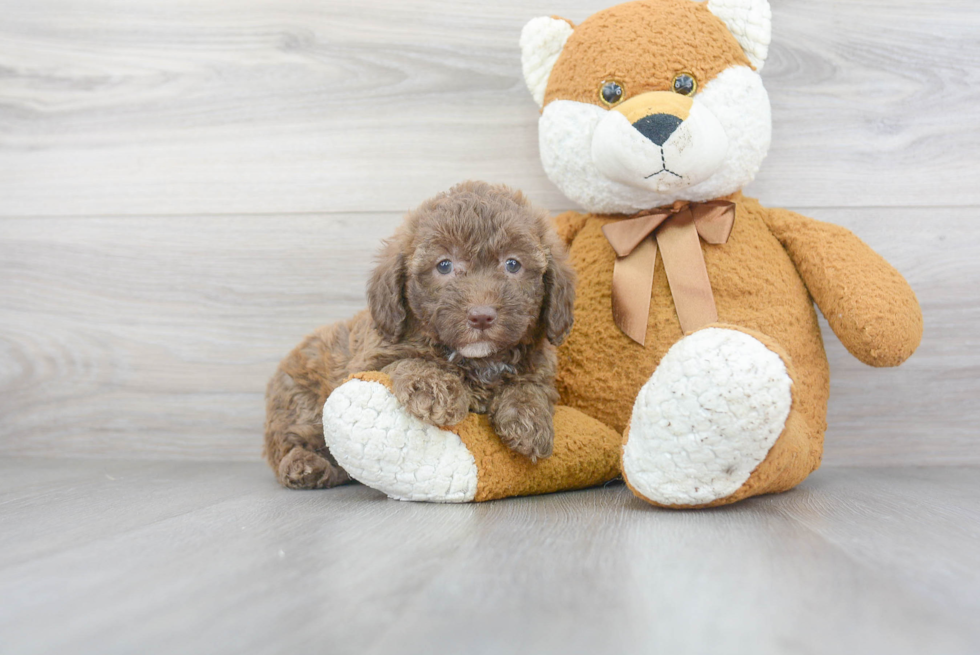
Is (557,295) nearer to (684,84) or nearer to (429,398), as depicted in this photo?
(429,398)

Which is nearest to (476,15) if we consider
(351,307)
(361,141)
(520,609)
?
(361,141)

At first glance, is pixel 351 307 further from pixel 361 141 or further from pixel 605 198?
pixel 605 198

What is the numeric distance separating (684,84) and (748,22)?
197 mm

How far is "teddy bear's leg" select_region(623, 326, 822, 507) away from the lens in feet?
3.38

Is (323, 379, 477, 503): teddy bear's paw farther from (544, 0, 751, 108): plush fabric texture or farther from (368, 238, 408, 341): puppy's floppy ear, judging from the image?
(544, 0, 751, 108): plush fabric texture

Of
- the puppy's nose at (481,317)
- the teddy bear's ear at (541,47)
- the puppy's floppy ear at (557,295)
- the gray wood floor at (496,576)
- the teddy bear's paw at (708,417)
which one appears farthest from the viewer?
the teddy bear's ear at (541,47)

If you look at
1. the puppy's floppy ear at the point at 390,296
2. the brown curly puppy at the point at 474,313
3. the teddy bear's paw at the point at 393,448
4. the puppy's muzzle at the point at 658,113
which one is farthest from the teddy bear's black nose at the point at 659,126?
the teddy bear's paw at the point at 393,448

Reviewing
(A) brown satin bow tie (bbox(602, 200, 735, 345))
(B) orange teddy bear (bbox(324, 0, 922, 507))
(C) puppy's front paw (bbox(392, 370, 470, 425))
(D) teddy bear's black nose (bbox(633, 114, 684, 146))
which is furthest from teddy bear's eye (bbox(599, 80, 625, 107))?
(C) puppy's front paw (bbox(392, 370, 470, 425))

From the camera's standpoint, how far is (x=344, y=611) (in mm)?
747

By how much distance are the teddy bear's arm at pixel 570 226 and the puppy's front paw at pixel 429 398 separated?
535 mm

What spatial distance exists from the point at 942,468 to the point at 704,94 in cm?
103

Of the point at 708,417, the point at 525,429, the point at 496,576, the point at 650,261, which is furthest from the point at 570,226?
the point at 496,576

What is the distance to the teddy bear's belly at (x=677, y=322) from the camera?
4.58 feet

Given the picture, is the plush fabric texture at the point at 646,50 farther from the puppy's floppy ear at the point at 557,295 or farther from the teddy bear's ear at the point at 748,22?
the puppy's floppy ear at the point at 557,295
